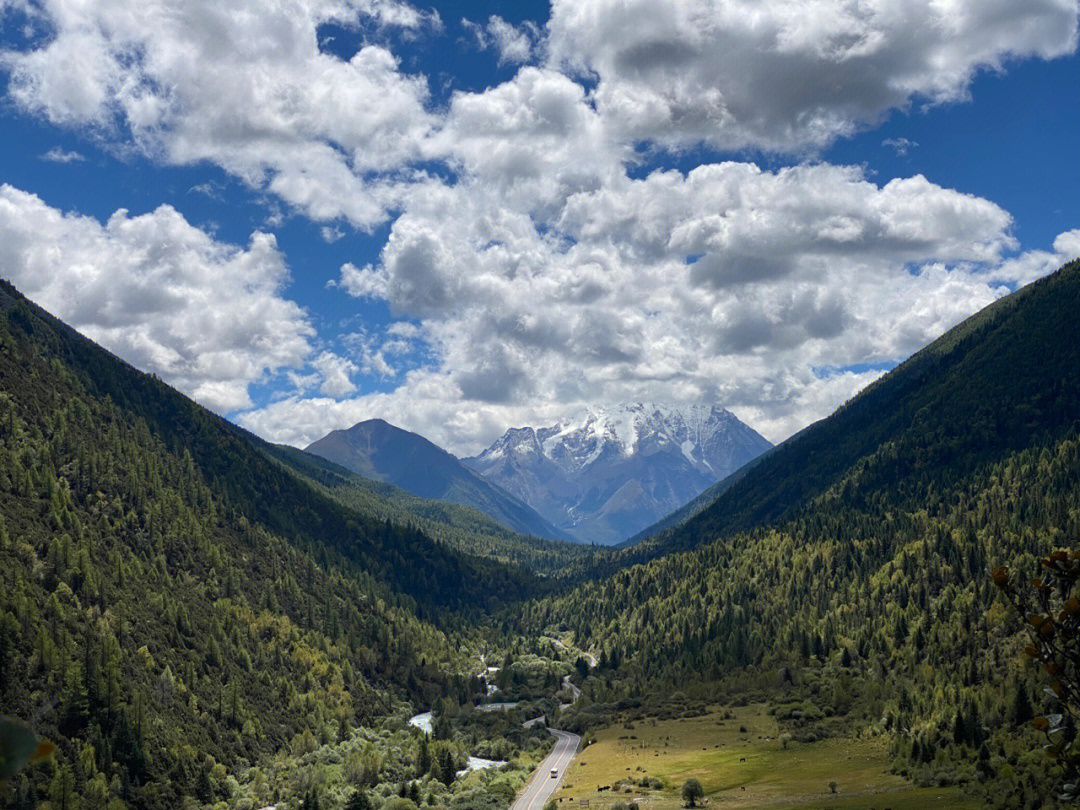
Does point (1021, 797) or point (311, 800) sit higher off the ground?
point (1021, 797)

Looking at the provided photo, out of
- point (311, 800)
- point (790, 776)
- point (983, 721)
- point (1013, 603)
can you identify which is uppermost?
point (1013, 603)

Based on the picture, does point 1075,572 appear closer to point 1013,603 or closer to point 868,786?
point 1013,603

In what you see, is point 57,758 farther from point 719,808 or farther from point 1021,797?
point 1021,797

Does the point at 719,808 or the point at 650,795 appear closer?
the point at 719,808

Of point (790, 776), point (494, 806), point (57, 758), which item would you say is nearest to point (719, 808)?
point (790, 776)

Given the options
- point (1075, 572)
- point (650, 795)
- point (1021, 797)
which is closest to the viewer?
point (1075, 572)

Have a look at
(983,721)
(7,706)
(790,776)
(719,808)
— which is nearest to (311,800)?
(7,706)

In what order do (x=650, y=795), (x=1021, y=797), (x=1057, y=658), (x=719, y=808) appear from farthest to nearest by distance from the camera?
(x=650, y=795) → (x=719, y=808) → (x=1021, y=797) → (x=1057, y=658)

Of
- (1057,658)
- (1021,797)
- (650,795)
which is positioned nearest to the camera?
(1057,658)

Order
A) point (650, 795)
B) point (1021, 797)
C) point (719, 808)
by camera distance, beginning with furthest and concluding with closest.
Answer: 1. point (650, 795)
2. point (719, 808)
3. point (1021, 797)
